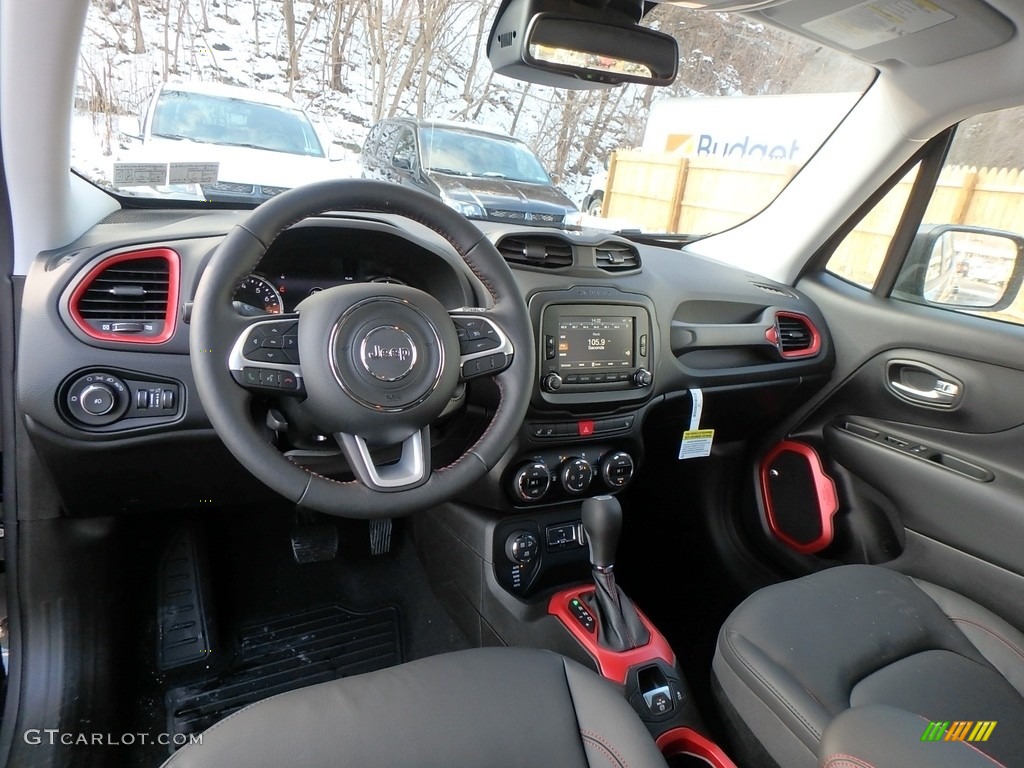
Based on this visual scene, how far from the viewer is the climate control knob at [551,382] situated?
5.75 feet

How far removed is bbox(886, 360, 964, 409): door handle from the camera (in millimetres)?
1956

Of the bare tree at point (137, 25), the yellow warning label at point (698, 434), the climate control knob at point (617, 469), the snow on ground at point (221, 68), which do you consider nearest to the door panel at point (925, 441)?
the yellow warning label at point (698, 434)

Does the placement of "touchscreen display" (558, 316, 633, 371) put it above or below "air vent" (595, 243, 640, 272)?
below

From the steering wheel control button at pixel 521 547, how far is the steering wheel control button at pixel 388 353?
90 cm

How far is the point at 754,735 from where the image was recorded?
1.38 meters

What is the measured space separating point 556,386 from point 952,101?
1352mm

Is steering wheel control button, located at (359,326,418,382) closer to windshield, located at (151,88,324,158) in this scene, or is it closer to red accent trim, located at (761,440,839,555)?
windshield, located at (151,88,324,158)

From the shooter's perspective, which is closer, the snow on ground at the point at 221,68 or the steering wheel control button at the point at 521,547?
the snow on ground at the point at 221,68

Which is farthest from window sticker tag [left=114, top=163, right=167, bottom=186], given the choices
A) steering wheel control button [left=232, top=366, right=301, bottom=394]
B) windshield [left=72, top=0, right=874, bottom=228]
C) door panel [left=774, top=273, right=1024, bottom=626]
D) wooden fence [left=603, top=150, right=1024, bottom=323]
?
door panel [left=774, top=273, right=1024, bottom=626]

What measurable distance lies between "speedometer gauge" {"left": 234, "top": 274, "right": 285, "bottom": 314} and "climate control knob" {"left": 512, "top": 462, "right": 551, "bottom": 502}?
0.77 metres

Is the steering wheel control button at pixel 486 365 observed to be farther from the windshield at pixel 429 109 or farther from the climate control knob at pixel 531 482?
the climate control knob at pixel 531 482

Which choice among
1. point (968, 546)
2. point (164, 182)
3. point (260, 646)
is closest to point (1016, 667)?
point (968, 546)

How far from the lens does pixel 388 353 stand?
1168 mm

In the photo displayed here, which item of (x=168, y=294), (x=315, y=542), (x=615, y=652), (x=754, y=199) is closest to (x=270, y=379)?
(x=168, y=294)
